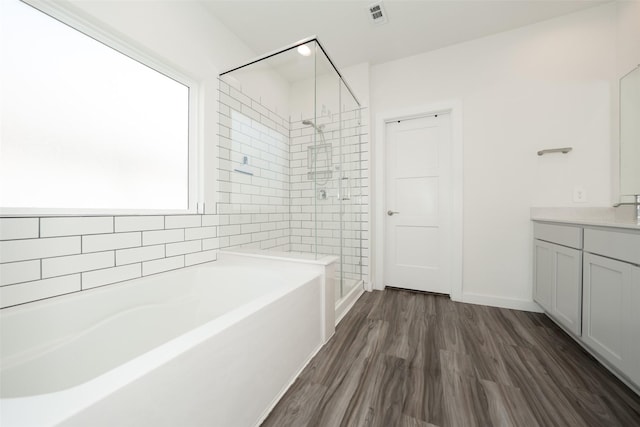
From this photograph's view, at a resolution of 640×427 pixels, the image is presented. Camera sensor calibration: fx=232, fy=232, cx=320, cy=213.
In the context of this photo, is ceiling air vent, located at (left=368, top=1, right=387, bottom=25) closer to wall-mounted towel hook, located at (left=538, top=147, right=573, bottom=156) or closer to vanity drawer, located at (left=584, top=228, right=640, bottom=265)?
wall-mounted towel hook, located at (left=538, top=147, right=573, bottom=156)

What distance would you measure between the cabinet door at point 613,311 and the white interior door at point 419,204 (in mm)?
1065

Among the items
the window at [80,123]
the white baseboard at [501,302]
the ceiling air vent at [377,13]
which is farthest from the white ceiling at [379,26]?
the white baseboard at [501,302]

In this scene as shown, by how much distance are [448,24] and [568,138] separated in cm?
144

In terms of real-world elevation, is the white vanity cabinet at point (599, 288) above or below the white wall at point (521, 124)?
below

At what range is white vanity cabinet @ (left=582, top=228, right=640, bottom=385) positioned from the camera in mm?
1108

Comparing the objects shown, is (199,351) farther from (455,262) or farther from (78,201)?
(455,262)

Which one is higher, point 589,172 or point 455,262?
point 589,172

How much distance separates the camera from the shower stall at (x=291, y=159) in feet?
6.42

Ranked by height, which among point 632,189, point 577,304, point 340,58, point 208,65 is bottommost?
point 577,304

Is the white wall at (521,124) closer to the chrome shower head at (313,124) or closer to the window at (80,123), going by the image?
the chrome shower head at (313,124)

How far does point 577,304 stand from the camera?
1.46m

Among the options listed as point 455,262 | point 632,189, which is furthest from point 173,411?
point 632,189

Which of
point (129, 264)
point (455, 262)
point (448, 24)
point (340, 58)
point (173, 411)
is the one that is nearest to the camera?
point (173, 411)

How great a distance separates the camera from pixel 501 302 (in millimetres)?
2158
